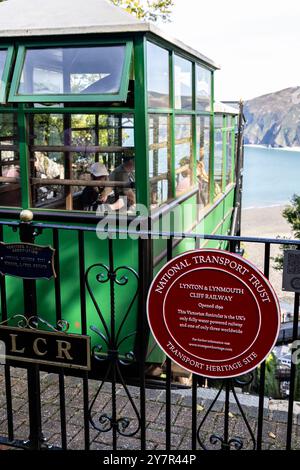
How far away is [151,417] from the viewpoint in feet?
12.4

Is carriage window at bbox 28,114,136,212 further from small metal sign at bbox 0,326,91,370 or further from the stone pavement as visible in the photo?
small metal sign at bbox 0,326,91,370

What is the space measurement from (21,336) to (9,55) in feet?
9.68

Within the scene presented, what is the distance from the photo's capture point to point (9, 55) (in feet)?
15.6

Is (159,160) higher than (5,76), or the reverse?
(5,76)

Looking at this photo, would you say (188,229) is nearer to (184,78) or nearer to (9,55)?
(184,78)

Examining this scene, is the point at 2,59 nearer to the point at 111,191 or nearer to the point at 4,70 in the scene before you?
the point at 4,70

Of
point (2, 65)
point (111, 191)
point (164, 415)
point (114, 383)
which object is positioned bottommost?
point (164, 415)

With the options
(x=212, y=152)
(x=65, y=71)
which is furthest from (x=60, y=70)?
(x=212, y=152)

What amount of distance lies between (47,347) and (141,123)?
92.4 inches

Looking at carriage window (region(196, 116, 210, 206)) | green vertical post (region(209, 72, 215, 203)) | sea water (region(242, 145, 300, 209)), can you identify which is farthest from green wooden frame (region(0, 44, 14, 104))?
sea water (region(242, 145, 300, 209))

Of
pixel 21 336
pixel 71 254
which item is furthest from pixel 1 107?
pixel 21 336

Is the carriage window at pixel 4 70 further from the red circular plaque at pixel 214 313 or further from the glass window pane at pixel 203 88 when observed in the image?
the red circular plaque at pixel 214 313

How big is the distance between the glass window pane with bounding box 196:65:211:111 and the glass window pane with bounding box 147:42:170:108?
1538 millimetres

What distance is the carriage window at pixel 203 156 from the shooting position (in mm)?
7113
